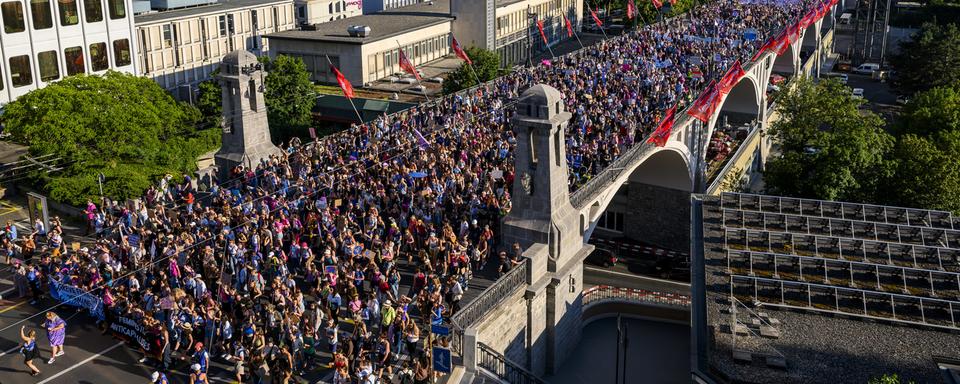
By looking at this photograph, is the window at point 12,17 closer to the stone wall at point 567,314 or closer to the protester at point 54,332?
the protester at point 54,332

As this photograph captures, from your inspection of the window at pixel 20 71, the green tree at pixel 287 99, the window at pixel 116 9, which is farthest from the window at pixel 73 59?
the green tree at pixel 287 99

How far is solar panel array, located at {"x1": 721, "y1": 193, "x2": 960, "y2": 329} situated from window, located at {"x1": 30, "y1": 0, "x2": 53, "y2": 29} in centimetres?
4395

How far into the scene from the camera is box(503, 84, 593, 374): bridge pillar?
29984mm

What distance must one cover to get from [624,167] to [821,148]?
18.2m

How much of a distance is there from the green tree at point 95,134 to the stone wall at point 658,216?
29930mm

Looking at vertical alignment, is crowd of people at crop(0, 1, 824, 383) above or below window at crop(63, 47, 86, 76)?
below

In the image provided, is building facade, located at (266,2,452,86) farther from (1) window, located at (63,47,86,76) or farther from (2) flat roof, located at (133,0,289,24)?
(1) window, located at (63,47,86,76)

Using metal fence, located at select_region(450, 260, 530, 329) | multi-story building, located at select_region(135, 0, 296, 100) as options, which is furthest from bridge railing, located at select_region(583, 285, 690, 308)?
multi-story building, located at select_region(135, 0, 296, 100)

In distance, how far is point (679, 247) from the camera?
62250 mm

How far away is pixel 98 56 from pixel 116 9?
11.8 feet

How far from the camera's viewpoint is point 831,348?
28516 mm

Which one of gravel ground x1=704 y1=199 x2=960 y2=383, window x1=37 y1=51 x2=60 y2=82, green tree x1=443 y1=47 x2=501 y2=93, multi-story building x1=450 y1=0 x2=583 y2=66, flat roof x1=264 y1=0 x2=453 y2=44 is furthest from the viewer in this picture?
multi-story building x1=450 y1=0 x2=583 y2=66

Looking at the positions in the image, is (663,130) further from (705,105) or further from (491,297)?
(491,297)

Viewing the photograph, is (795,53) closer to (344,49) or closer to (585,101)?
(344,49)
